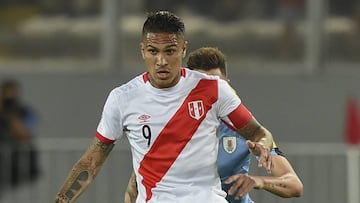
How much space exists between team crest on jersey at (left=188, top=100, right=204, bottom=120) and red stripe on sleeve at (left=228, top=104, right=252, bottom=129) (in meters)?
0.15

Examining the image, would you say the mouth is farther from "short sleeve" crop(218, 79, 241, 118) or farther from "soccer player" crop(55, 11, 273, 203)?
"short sleeve" crop(218, 79, 241, 118)

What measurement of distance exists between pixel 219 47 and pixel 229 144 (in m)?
6.86

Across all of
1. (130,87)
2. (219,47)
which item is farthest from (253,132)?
(219,47)

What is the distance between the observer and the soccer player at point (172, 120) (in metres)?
6.33

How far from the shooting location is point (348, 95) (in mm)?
13453

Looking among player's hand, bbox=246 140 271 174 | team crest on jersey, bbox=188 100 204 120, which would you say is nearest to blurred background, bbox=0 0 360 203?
team crest on jersey, bbox=188 100 204 120

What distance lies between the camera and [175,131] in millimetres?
6371

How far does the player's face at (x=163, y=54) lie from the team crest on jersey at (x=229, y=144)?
0.52 m

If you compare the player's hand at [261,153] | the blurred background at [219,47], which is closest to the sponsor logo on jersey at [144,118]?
the player's hand at [261,153]

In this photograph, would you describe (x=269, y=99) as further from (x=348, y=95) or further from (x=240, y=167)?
(x=240, y=167)

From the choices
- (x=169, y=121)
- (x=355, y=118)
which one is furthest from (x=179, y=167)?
(x=355, y=118)

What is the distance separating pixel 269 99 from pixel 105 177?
7.89ft

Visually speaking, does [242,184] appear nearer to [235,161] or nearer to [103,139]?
[235,161]

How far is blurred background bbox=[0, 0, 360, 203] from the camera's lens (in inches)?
531
